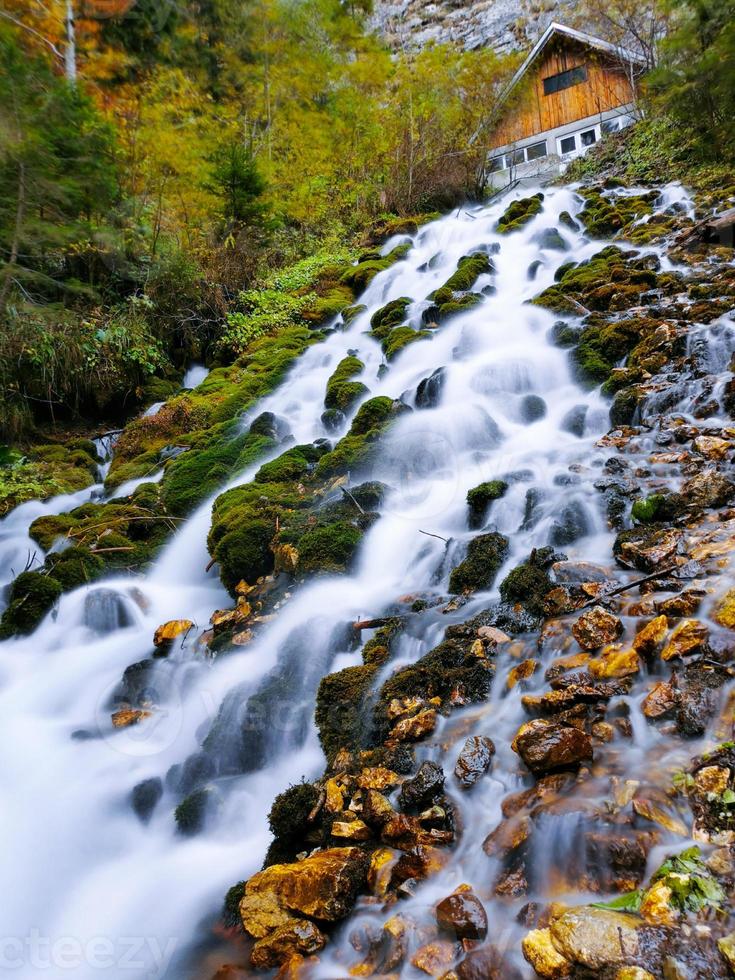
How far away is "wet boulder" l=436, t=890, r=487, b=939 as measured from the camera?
6.68ft

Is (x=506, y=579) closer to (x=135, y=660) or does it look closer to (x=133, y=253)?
(x=135, y=660)

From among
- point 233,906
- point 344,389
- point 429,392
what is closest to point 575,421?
point 429,392

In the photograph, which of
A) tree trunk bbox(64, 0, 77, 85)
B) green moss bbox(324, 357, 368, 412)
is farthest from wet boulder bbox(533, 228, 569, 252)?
tree trunk bbox(64, 0, 77, 85)

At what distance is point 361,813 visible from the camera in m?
2.73

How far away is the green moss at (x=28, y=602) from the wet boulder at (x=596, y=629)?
16.5 feet

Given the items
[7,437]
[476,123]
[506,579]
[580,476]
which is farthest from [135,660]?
[476,123]

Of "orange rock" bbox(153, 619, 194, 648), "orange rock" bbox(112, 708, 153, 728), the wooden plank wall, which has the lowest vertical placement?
"orange rock" bbox(112, 708, 153, 728)

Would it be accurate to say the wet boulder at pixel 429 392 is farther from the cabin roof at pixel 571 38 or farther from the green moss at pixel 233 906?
the cabin roof at pixel 571 38

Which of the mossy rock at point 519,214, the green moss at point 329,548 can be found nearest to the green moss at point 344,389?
the green moss at point 329,548

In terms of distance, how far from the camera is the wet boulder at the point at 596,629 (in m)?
3.05

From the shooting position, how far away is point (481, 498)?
517cm

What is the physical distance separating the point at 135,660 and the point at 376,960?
3388 mm

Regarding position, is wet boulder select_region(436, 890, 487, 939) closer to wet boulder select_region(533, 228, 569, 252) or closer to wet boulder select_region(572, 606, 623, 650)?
wet boulder select_region(572, 606, 623, 650)

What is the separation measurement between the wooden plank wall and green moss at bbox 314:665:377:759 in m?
24.1
